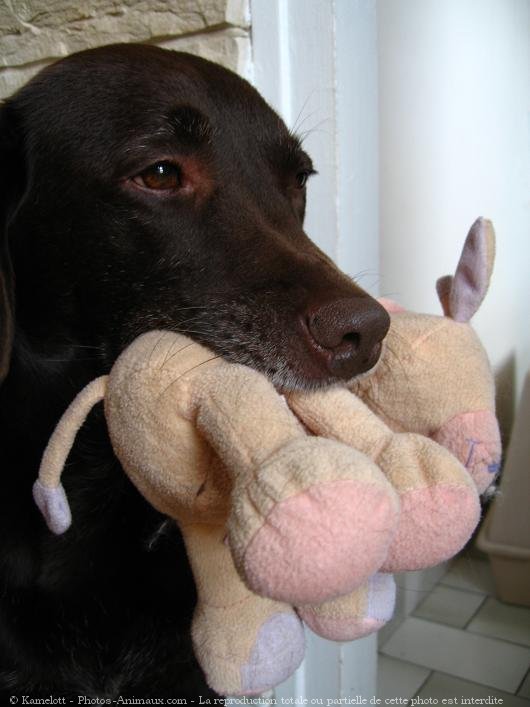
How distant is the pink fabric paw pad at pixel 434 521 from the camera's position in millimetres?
477

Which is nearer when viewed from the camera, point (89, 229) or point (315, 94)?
point (89, 229)

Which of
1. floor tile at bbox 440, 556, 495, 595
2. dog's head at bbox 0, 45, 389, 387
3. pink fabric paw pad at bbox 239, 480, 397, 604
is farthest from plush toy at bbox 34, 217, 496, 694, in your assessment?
floor tile at bbox 440, 556, 495, 595

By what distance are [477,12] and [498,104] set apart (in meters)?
0.18

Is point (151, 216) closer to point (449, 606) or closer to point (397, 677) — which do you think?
point (449, 606)

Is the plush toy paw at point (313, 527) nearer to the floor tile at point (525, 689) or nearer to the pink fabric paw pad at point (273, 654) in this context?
the pink fabric paw pad at point (273, 654)

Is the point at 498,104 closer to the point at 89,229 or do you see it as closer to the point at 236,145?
the point at 236,145

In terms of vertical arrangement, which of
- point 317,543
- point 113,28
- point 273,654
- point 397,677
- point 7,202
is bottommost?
point 397,677

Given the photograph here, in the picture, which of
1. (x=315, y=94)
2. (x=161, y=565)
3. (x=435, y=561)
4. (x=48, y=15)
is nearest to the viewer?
(x=435, y=561)

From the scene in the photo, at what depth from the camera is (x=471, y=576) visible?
1356mm

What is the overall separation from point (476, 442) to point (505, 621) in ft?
3.49

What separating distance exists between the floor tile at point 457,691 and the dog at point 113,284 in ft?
2.49

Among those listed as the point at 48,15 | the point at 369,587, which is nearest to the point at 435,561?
the point at 369,587

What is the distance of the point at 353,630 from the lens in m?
0.59

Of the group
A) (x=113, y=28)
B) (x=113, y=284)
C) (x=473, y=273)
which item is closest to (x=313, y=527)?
(x=473, y=273)
